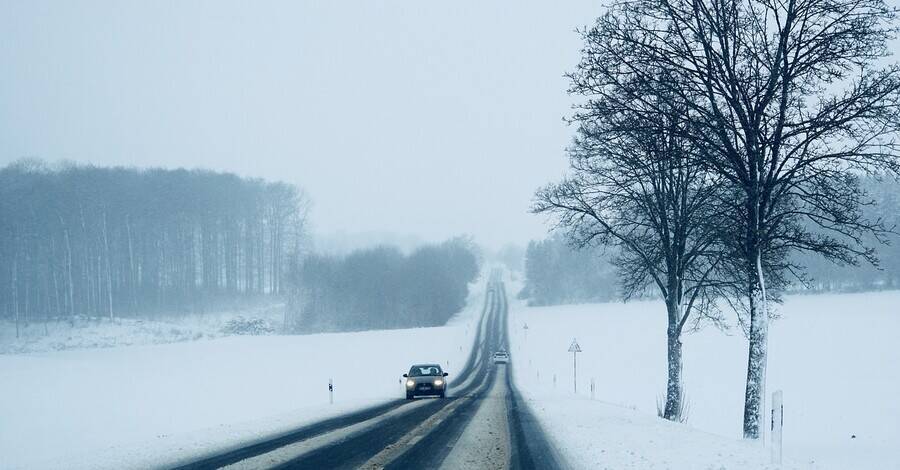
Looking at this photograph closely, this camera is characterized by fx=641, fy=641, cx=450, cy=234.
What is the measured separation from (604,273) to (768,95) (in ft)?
382

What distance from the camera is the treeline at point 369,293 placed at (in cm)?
9053

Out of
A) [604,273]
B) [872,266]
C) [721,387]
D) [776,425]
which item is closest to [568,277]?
[604,273]

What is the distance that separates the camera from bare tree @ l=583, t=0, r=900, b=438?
11.8 meters

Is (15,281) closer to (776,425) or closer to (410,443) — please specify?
(410,443)

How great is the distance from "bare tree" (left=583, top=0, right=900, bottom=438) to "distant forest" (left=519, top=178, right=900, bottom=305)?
78.5 m

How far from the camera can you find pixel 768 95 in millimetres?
12148

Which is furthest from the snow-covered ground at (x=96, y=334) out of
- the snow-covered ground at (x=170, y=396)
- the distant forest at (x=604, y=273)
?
the distant forest at (x=604, y=273)

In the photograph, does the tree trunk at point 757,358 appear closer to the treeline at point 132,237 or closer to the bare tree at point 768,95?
the bare tree at point 768,95

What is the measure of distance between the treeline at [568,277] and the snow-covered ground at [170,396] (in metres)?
81.4

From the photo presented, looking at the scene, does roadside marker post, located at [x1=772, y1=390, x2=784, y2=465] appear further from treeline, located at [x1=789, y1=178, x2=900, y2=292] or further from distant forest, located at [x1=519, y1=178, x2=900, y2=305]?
distant forest, located at [x1=519, y1=178, x2=900, y2=305]

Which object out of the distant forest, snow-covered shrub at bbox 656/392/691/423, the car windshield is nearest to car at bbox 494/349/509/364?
snow-covered shrub at bbox 656/392/691/423

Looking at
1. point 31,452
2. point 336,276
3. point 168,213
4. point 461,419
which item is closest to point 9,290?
point 168,213

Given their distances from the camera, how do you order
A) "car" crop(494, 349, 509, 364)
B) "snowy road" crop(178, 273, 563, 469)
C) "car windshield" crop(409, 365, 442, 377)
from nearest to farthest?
"snowy road" crop(178, 273, 563, 469) → "car windshield" crop(409, 365, 442, 377) → "car" crop(494, 349, 509, 364)

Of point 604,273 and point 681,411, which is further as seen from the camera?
point 604,273
